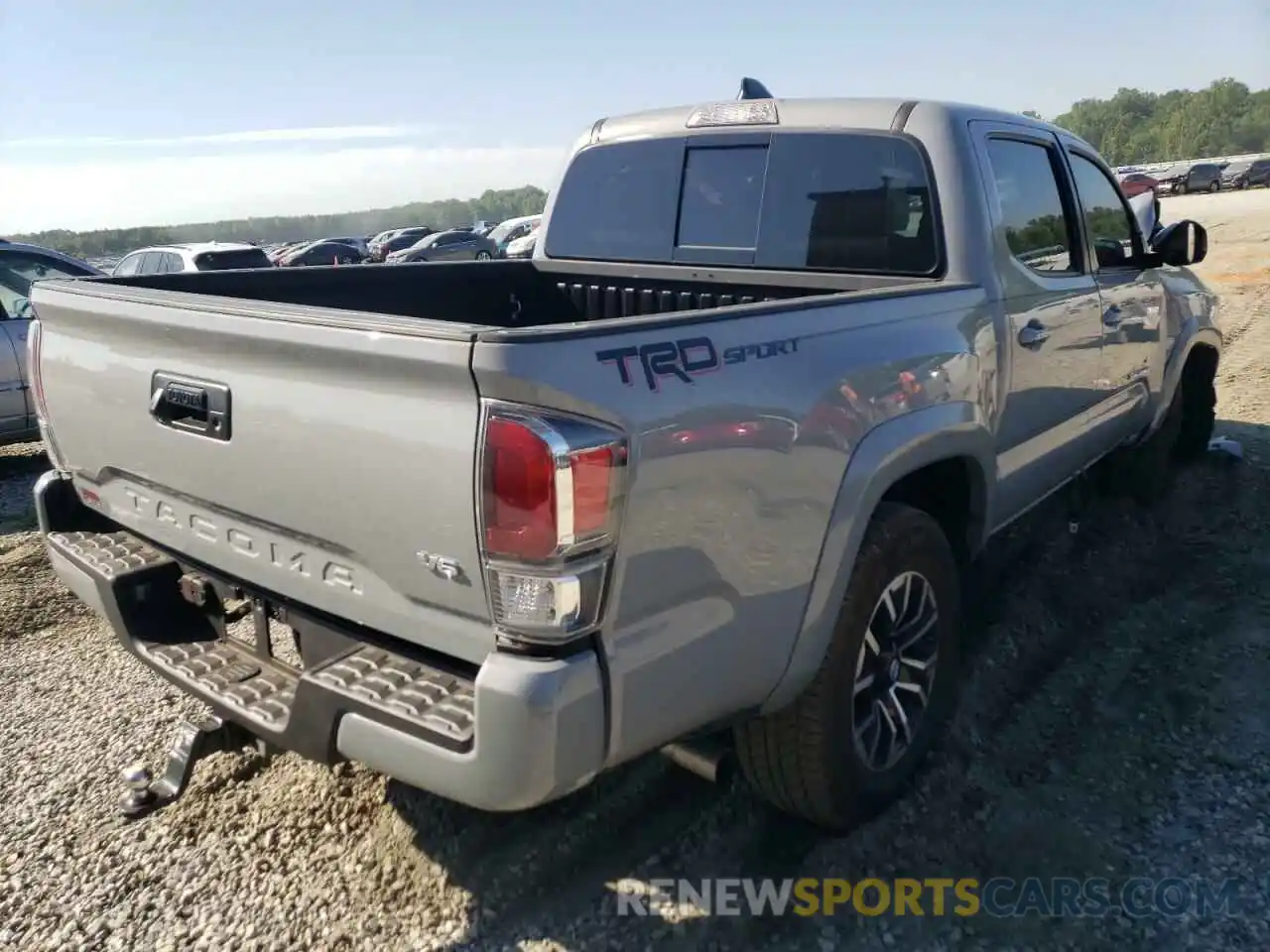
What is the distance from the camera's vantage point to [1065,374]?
12.4 feet

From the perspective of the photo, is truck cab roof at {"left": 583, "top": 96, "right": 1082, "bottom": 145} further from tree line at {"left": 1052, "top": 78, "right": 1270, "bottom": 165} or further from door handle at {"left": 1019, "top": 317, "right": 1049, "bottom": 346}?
tree line at {"left": 1052, "top": 78, "right": 1270, "bottom": 165}

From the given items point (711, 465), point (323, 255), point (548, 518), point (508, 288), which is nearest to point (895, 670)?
point (711, 465)

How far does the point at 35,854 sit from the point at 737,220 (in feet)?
10.1

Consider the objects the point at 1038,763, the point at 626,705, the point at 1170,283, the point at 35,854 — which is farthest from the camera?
the point at 1170,283

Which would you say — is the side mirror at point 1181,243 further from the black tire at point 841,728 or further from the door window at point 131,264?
the door window at point 131,264

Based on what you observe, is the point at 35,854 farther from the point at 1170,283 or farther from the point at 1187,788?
the point at 1170,283

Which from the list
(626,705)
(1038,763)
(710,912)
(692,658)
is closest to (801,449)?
(692,658)

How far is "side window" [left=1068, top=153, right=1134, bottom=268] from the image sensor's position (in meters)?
4.16

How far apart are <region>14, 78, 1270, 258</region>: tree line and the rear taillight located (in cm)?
9284

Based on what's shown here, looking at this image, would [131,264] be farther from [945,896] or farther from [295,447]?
[945,896]

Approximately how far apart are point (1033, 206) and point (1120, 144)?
132 metres

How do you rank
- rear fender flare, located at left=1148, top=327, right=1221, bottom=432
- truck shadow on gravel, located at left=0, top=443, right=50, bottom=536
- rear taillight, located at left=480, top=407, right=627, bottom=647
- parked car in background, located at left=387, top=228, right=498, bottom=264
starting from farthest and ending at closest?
1. parked car in background, located at left=387, top=228, right=498, bottom=264
2. truck shadow on gravel, located at left=0, top=443, right=50, bottom=536
3. rear fender flare, located at left=1148, top=327, right=1221, bottom=432
4. rear taillight, located at left=480, top=407, right=627, bottom=647

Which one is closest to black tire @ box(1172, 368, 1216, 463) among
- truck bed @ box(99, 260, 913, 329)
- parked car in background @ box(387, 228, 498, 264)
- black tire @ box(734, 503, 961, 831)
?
truck bed @ box(99, 260, 913, 329)

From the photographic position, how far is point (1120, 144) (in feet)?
384
